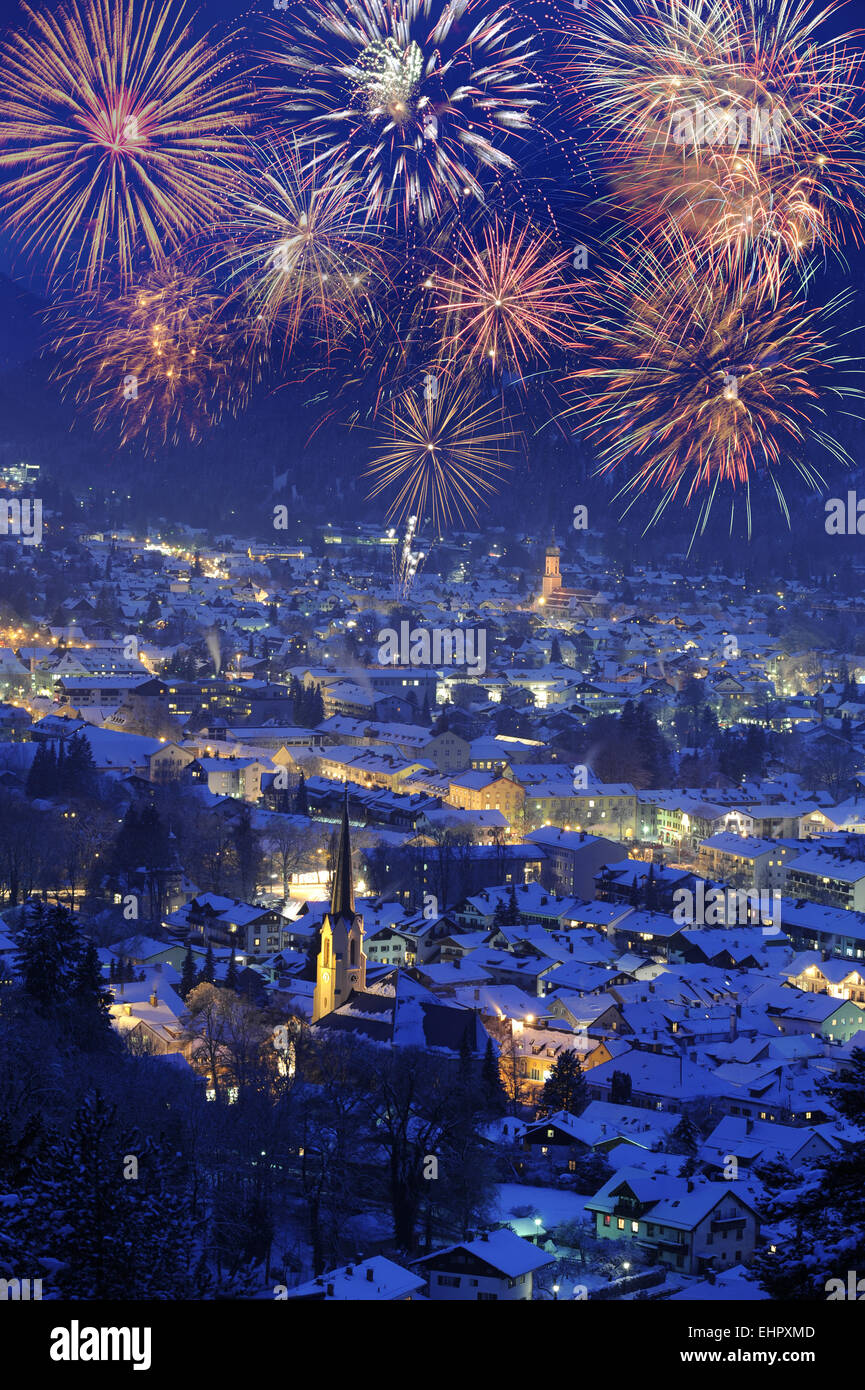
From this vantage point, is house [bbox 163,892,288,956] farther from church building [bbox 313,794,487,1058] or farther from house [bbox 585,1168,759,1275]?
house [bbox 585,1168,759,1275]

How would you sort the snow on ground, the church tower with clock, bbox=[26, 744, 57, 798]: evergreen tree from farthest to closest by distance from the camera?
1. bbox=[26, 744, 57, 798]: evergreen tree
2. the church tower with clock
3. the snow on ground

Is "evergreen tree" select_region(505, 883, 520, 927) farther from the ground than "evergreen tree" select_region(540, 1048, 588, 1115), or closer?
farther from the ground

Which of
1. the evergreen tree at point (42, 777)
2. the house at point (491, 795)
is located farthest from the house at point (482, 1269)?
the house at point (491, 795)

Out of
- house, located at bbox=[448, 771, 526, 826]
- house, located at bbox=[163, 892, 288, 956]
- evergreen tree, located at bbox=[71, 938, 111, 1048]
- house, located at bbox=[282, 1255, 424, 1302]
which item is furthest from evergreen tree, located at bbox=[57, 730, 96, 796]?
house, located at bbox=[282, 1255, 424, 1302]

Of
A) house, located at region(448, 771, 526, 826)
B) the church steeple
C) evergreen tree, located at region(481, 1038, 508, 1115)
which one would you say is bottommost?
evergreen tree, located at region(481, 1038, 508, 1115)

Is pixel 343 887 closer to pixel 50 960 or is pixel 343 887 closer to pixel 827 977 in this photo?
pixel 50 960

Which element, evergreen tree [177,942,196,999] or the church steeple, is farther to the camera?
the church steeple
